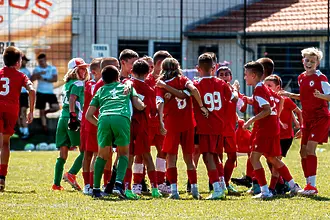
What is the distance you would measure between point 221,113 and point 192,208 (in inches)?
69.1

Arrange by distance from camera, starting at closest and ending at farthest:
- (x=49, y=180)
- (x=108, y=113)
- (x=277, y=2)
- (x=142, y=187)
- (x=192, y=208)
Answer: (x=192, y=208), (x=108, y=113), (x=142, y=187), (x=49, y=180), (x=277, y=2)

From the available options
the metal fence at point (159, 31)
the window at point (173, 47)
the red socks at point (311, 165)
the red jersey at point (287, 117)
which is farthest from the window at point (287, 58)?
the red socks at point (311, 165)

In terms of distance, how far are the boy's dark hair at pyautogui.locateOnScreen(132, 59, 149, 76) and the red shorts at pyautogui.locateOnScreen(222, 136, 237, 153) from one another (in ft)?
5.14

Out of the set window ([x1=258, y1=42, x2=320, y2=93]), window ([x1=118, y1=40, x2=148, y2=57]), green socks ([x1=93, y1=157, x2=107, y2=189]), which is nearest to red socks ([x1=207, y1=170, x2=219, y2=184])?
green socks ([x1=93, y1=157, x2=107, y2=189])

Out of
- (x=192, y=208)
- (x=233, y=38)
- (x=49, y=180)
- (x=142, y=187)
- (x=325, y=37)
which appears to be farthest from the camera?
(x=233, y=38)

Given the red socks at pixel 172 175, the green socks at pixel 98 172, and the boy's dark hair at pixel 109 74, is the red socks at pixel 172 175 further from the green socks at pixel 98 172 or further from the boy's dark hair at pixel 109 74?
the boy's dark hair at pixel 109 74

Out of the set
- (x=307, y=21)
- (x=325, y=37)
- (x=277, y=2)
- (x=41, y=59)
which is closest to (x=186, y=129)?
(x=41, y=59)

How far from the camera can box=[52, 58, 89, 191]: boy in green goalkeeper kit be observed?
39.5 feet

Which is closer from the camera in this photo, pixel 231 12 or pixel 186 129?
pixel 186 129

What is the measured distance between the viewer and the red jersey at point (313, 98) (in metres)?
11.5

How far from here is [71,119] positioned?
1191 centimetres

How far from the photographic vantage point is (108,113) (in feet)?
35.1

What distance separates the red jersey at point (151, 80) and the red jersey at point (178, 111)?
740 mm

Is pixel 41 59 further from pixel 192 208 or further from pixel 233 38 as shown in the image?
pixel 192 208
